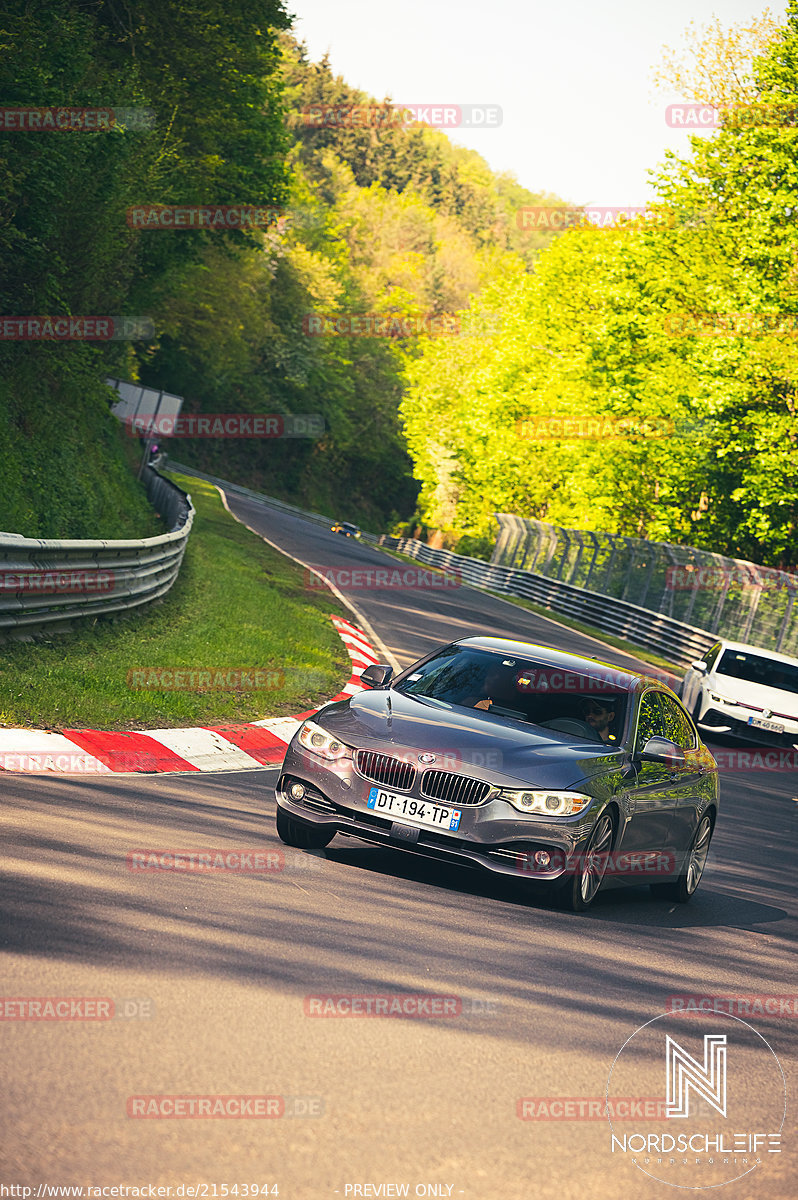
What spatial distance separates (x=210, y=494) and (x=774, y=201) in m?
25.9

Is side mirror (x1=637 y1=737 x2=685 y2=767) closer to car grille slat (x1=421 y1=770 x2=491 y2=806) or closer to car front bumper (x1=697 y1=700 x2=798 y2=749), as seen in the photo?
car grille slat (x1=421 y1=770 x2=491 y2=806)

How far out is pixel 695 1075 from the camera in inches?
221

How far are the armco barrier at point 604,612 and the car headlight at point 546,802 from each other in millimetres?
27763

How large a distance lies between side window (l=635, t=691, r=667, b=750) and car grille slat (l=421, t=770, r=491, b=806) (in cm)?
162

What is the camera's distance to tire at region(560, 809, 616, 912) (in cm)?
830

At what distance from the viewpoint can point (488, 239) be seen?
162000 millimetres

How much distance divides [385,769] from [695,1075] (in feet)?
9.91

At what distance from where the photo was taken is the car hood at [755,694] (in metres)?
21.8

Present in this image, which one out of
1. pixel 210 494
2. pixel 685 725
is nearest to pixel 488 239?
pixel 210 494

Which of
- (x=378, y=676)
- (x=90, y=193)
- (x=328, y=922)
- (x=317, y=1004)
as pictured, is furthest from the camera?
(x=90, y=193)

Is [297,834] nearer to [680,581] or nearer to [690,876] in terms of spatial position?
[690,876]

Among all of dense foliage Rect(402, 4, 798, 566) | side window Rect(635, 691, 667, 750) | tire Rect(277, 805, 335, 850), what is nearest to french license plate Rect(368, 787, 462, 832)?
tire Rect(277, 805, 335, 850)

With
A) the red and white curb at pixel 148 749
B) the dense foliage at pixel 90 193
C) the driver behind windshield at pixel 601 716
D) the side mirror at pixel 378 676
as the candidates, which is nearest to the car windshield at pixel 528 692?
the driver behind windshield at pixel 601 716

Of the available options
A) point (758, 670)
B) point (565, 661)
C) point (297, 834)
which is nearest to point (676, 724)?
point (565, 661)
